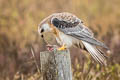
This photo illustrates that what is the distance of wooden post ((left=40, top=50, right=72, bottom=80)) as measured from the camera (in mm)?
5359

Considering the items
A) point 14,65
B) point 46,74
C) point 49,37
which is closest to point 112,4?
point 14,65

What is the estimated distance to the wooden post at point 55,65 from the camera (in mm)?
5359

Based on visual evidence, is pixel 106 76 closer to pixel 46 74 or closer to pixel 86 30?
pixel 86 30

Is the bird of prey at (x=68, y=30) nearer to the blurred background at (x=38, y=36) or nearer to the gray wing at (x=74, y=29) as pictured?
the gray wing at (x=74, y=29)

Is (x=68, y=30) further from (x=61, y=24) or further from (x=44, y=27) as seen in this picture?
(x=44, y=27)

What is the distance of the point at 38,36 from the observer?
1012 cm

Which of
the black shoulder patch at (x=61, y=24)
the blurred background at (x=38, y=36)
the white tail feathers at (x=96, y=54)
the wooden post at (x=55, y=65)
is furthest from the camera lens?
the blurred background at (x=38, y=36)

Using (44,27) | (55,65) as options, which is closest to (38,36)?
(44,27)

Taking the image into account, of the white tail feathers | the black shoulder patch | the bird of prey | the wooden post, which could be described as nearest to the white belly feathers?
the bird of prey

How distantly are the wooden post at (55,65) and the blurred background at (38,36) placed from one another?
95cm

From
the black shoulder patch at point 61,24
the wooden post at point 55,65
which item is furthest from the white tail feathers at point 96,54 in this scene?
the wooden post at point 55,65

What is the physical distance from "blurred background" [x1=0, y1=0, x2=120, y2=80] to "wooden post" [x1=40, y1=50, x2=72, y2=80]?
3.11 ft

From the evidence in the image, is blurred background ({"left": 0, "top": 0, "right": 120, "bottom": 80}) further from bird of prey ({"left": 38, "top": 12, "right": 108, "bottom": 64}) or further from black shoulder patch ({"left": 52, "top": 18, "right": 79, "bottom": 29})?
black shoulder patch ({"left": 52, "top": 18, "right": 79, "bottom": 29})

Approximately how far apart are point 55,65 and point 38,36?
4.79 m
